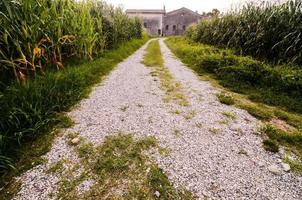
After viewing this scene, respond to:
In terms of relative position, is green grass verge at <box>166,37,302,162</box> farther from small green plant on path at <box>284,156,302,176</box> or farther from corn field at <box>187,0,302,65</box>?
corn field at <box>187,0,302,65</box>

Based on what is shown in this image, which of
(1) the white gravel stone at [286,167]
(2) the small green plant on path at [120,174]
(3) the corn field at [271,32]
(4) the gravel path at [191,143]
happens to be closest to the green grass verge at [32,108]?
(4) the gravel path at [191,143]

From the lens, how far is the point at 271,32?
570 centimetres

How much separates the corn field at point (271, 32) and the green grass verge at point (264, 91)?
33.1 inches

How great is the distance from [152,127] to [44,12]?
321cm

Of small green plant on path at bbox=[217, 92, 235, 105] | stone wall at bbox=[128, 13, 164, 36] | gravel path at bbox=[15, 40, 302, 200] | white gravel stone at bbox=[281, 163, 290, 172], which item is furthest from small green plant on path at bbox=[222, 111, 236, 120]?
stone wall at bbox=[128, 13, 164, 36]

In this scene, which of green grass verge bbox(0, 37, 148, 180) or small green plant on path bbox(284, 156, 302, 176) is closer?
small green plant on path bbox(284, 156, 302, 176)

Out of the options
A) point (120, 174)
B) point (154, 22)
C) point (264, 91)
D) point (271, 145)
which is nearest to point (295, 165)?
point (271, 145)

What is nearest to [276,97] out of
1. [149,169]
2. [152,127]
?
[152,127]

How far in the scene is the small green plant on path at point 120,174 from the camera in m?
1.82

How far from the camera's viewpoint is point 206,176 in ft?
6.72

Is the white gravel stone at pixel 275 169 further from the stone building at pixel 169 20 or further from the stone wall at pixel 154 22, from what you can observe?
the stone wall at pixel 154 22

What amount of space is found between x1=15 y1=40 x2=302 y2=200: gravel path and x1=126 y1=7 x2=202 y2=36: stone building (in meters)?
40.2

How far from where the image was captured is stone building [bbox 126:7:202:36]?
4153cm

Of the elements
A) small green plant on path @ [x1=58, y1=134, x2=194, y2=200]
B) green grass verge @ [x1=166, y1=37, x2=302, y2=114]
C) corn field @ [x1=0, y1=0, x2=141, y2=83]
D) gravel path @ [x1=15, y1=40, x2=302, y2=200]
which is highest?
corn field @ [x1=0, y1=0, x2=141, y2=83]
